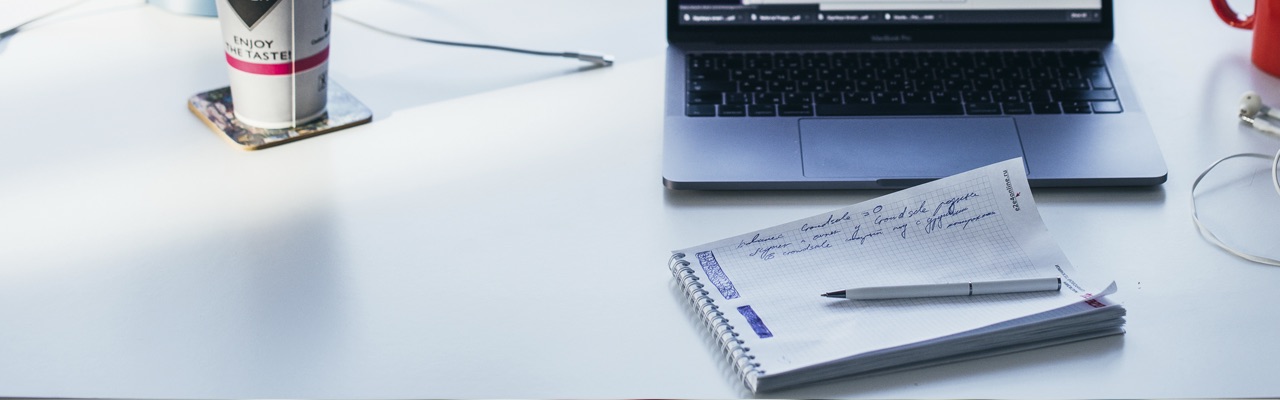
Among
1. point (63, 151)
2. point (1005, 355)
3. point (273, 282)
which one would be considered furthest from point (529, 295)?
point (63, 151)

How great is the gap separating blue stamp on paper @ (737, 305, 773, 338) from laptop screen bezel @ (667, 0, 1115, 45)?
40cm

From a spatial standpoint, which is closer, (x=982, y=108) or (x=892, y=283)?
(x=892, y=283)

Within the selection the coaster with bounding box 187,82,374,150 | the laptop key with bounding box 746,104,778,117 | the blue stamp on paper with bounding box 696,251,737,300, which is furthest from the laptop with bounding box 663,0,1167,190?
the coaster with bounding box 187,82,374,150

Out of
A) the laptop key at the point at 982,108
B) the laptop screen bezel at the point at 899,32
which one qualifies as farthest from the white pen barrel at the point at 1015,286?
the laptop screen bezel at the point at 899,32

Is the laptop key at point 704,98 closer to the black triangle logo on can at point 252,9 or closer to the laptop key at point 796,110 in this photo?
the laptop key at point 796,110

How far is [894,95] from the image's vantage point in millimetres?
1025

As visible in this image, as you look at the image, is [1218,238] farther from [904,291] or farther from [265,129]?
[265,129]

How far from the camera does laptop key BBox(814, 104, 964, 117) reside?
3.27 feet

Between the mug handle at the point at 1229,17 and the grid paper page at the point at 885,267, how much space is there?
41cm

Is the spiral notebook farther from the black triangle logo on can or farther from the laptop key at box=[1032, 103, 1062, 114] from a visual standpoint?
the black triangle logo on can

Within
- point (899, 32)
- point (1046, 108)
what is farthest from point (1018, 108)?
point (899, 32)

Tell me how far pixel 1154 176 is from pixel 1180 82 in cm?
22

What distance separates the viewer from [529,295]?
2.63ft

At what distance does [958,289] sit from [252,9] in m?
0.54
